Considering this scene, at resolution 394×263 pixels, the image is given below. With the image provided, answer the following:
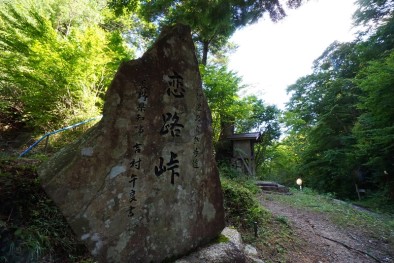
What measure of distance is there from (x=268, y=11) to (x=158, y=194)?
4.84m

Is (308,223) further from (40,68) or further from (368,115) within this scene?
(40,68)

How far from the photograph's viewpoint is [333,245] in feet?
17.2

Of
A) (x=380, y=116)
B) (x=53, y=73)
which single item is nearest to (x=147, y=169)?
(x=53, y=73)

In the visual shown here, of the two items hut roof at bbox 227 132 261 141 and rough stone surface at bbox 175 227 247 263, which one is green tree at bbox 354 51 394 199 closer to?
hut roof at bbox 227 132 261 141

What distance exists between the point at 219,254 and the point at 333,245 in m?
3.50

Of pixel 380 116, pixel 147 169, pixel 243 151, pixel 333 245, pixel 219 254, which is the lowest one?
pixel 333 245

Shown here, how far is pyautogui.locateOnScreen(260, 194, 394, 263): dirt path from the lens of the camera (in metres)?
4.60

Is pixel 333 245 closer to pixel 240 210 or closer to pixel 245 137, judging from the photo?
pixel 240 210

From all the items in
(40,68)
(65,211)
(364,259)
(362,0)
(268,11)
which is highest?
(362,0)

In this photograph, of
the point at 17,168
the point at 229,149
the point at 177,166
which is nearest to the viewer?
the point at 177,166

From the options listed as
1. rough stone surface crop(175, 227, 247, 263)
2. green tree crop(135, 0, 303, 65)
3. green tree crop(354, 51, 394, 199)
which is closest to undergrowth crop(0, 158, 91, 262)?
rough stone surface crop(175, 227, 247, 263)

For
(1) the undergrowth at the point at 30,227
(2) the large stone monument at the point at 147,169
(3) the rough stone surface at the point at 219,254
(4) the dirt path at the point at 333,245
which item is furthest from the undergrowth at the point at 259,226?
(1) the undergrowth at the point at 30,227

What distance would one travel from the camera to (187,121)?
3.46 metres

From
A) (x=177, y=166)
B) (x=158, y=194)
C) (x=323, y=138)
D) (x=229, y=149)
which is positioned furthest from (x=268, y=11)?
(x=323, y=138)
